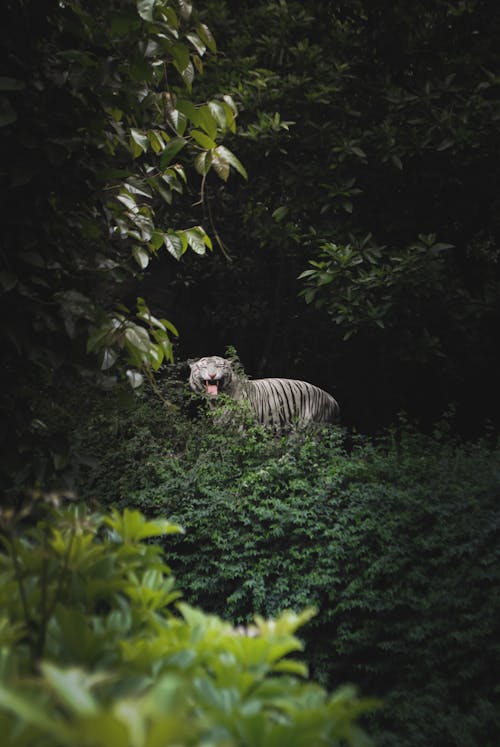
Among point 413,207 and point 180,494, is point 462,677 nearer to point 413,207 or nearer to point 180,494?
point 180,494

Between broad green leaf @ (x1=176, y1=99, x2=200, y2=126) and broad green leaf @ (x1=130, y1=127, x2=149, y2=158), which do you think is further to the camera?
broad green leaf @ (x1=130, y1=127, x2=149, y2=158)

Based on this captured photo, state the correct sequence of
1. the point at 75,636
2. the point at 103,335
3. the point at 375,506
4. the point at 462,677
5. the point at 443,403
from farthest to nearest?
the point at 443,403
the point at 375,506
the point at 462,677
the point at 103,335
the point at 75,636

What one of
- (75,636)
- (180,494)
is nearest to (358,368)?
(180,494)

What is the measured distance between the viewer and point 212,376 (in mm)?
6613

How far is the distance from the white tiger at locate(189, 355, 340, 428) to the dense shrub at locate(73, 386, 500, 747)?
149 centimetres

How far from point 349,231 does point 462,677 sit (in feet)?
16.2

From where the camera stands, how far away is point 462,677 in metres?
3.33

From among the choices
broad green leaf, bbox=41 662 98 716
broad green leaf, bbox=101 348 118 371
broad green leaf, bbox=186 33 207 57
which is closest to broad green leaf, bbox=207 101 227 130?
broad green leaf, bbox=186 33 207 57

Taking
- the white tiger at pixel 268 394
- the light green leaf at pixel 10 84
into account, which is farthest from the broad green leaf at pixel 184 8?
the white tiger at pixel 268 394

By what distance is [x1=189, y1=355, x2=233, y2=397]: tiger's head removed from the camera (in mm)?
6621

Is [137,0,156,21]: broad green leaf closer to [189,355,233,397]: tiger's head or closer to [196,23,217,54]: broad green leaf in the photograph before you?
[196,23,217,54]: broad green leaf

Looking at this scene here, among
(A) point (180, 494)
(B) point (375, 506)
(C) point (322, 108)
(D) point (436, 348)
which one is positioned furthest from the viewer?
(C) point (322, 108)

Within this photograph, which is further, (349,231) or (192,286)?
(192,286)

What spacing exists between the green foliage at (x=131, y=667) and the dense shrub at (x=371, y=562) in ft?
7.43
